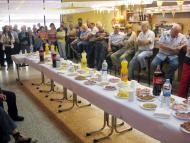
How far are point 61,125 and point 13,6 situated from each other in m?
9.73

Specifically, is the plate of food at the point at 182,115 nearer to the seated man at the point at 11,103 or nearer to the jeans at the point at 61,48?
the seated man at the point at 11,103

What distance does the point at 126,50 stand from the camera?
584 cm

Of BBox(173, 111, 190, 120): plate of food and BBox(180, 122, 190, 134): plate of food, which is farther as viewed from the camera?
BBox(173, 111, 190, 120): plate of food

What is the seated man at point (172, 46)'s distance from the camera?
4.50 m

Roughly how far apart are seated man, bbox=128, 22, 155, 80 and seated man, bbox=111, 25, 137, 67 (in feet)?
1.09

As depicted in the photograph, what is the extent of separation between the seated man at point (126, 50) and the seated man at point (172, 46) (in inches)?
40.4

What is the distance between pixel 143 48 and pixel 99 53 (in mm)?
1737

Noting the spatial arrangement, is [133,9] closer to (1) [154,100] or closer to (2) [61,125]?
(2) [61,125]

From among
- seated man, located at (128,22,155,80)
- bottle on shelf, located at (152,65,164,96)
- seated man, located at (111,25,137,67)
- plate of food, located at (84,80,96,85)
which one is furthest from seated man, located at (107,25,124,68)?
bottle on shelf, located at (152,65,164,96)

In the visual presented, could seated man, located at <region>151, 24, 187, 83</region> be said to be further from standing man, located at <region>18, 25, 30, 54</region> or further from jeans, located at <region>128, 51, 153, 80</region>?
standing man, located at <region>18, 25, 30, 54</region>

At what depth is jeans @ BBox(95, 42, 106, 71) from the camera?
6.63m

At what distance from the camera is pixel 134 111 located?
1993 mm

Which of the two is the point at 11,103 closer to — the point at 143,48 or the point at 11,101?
the point at 11,101

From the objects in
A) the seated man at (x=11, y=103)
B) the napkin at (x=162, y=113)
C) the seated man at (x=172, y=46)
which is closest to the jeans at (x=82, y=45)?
the seated man at (x=172, y=46)
